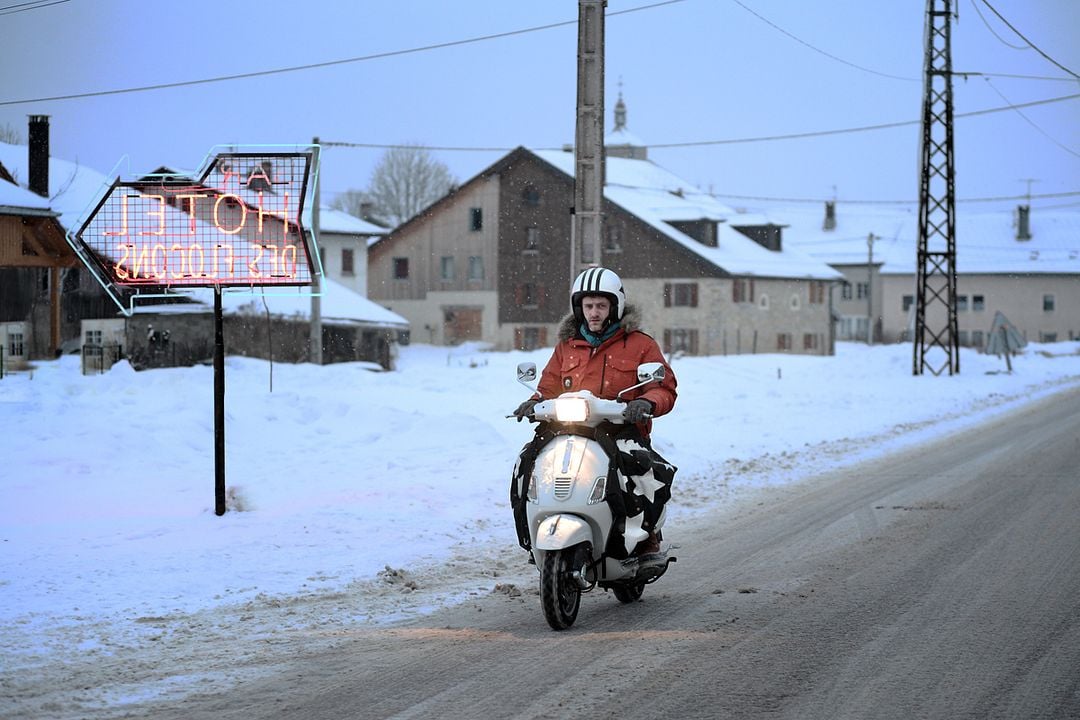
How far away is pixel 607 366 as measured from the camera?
825 centimetres

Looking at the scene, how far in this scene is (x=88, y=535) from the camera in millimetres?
11188

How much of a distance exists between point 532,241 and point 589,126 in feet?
176

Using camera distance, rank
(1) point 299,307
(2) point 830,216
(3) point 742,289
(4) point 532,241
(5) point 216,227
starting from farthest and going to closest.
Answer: (2) point 830,216 → (4) point 532,241 → (3) point 742,289 → (1) point 299,307 → (5) point 216,227

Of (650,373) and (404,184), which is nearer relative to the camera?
(650,373)

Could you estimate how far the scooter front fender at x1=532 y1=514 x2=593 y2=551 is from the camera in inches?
295

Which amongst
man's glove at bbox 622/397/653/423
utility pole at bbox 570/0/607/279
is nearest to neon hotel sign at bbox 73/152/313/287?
man's glove at bbox 622/397/653/423

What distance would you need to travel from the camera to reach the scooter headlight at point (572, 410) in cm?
765

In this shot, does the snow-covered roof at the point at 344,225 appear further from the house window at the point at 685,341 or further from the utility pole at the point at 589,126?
the utility pole at the point at 589,126

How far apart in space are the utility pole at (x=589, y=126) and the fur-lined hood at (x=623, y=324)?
23.6 ft

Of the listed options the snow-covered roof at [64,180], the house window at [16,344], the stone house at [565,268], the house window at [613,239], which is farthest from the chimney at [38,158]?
the house window at [613,239]

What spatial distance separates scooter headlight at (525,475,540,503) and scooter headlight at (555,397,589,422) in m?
0.39

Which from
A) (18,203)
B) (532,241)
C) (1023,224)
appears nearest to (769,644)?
(18,203)

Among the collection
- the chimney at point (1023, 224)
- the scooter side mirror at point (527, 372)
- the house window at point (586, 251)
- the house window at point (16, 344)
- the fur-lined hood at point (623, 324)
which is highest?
the chimney at point (1023, 224)

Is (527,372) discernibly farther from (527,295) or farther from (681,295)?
(527,295)
